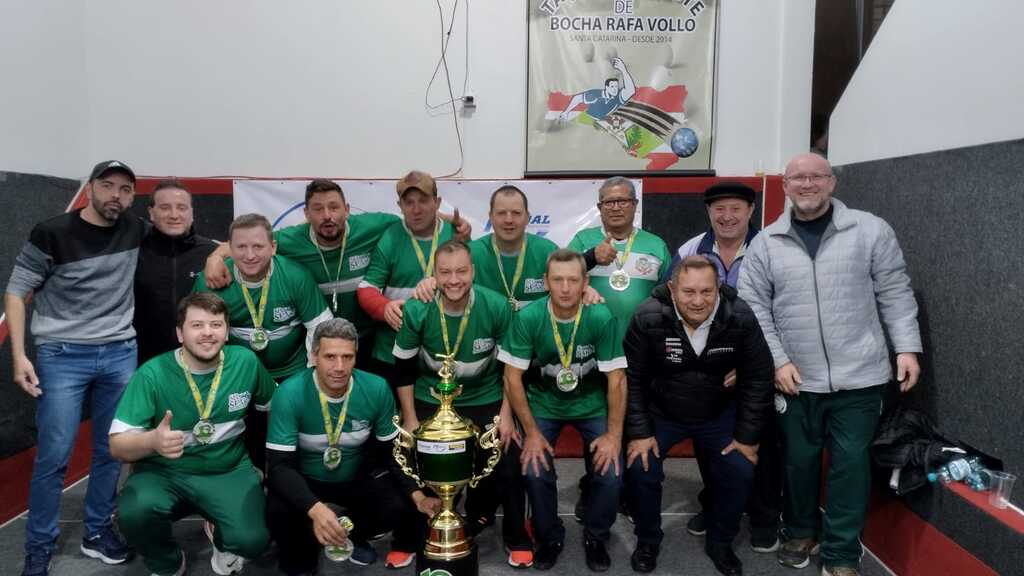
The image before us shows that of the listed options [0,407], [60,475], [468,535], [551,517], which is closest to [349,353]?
[468,535]

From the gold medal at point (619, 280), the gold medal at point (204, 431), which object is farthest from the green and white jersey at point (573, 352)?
the gold medal at point (204, 431)

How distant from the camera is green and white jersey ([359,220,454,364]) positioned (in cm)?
343

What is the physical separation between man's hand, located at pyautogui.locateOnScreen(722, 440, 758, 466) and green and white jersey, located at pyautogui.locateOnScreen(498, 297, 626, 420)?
0.54 metres

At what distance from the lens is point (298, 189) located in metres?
4.63

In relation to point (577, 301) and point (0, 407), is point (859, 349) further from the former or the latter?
point (0, 407)

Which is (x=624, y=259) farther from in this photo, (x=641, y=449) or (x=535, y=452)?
(x=535, y=452)

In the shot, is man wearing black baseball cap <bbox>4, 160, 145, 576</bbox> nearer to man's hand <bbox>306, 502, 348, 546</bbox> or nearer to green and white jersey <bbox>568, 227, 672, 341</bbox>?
man's hand <bbox>306, 502, 348, 546</bbox>

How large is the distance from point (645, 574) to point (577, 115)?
2928 millimetres

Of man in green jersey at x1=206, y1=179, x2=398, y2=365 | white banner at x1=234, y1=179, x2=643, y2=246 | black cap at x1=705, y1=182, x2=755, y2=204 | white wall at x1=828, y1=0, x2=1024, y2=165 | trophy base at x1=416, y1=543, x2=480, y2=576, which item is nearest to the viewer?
trophy base at x1=416, y1=543, x2=480, y2=576

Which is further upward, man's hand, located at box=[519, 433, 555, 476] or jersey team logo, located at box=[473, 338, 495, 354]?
jersey team logo, located at box=[473, 338, 495, 354]

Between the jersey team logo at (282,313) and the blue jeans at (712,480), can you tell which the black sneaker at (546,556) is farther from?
the jersey team logo at (282,313)

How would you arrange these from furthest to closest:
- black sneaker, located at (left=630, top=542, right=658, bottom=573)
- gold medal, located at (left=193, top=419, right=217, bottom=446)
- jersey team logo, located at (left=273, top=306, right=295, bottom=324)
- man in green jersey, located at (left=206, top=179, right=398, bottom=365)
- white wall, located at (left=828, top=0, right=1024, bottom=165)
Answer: man in green jersey, located at (left=206, top=179, right=398, bottom=365), jersey team logo, located at (left=273, top=306, right=295, bottom=324), black sneaker, located at (left=630, top=542, right=658, bottom=573), gold medal, located at (left=193, top=419, right=217, bottom=446), white wall, located at (left=828, top=0, right=1024, bottom=165)

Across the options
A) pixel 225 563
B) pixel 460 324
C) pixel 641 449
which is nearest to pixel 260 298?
pixel 460 324

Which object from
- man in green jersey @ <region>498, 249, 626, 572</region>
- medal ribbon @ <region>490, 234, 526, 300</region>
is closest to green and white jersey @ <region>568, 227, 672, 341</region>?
medal ribbon @ <region>490, 234, 526, 300</region>
